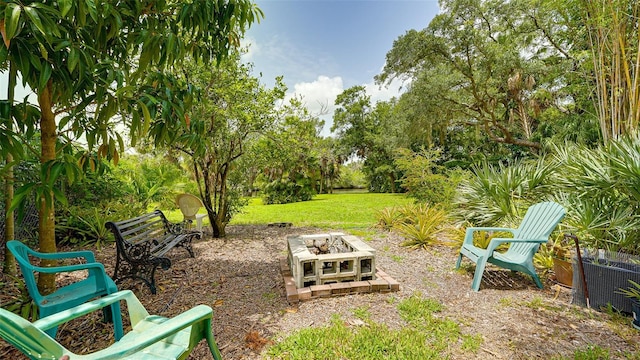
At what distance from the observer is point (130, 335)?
166 cm

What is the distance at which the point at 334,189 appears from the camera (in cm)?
2941

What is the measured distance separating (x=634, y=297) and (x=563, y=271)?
80 cm

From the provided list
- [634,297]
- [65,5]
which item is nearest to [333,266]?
[634,297]

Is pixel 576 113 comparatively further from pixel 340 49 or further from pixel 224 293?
pixel 224 293

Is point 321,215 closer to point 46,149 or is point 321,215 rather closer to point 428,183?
point 428,183

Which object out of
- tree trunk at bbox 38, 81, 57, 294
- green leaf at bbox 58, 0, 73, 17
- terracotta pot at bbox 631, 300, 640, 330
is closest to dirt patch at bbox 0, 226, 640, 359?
terracotta pot at bbox 631, 300, 640, 330

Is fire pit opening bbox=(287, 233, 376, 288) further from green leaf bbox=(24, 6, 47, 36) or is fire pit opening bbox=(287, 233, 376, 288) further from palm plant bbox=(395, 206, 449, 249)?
green leaf bbox=(24, 6, 47, 36)

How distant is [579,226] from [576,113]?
1162cm

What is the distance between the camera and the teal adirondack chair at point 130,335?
1.15 meters

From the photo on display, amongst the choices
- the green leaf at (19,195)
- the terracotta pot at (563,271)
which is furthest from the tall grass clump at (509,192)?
the green leaf at (19,195)

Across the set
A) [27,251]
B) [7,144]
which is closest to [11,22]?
[7,144]

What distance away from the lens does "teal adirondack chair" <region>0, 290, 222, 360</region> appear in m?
1.15

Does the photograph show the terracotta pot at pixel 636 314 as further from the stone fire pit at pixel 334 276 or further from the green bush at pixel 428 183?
the green bush at pixel 428 183

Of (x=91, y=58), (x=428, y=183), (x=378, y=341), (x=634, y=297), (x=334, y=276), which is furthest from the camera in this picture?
(x=428, y=183)
